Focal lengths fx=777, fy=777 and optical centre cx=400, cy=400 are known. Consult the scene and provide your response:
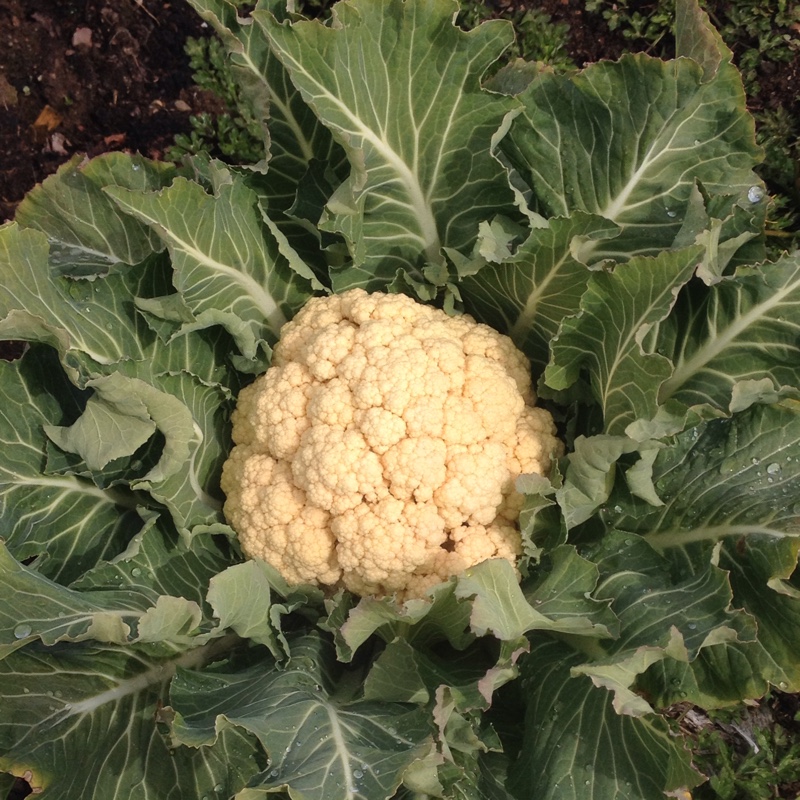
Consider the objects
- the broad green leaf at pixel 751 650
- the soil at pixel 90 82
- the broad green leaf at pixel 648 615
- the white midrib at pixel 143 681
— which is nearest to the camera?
the broad green leaf at pixel 648 615

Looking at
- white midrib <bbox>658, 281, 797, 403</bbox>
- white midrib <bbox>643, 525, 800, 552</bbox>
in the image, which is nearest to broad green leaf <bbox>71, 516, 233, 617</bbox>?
white midrib <bbox>643, 525, 800, 552</bbox>

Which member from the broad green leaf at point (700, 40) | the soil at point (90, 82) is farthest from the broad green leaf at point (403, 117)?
the soil at point (90, 82)

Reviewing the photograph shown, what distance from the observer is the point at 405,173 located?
2.28 m

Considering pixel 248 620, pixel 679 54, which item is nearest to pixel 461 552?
pixel 248 620

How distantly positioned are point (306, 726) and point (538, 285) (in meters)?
1.29

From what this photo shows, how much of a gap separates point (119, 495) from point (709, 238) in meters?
1.78

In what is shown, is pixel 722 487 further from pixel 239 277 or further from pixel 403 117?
pixel 239 277

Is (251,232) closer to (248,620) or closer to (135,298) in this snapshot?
(135,298)

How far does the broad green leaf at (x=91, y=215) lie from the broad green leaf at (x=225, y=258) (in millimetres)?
280

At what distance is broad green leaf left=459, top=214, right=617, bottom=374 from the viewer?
200 cm

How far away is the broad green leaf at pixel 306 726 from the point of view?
5.61 feet

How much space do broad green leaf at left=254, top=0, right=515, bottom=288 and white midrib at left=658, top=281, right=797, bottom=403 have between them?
2.29 feet

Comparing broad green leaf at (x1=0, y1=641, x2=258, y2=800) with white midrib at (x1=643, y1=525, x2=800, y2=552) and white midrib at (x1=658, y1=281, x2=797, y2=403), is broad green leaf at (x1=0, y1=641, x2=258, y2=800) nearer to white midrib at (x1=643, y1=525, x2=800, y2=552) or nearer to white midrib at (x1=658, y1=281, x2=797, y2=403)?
white midrib at (x1=643, y1=525, x2=800, y2=552)

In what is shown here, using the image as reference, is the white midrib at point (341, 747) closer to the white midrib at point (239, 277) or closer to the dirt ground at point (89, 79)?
the white midrib at point (239, 277)
